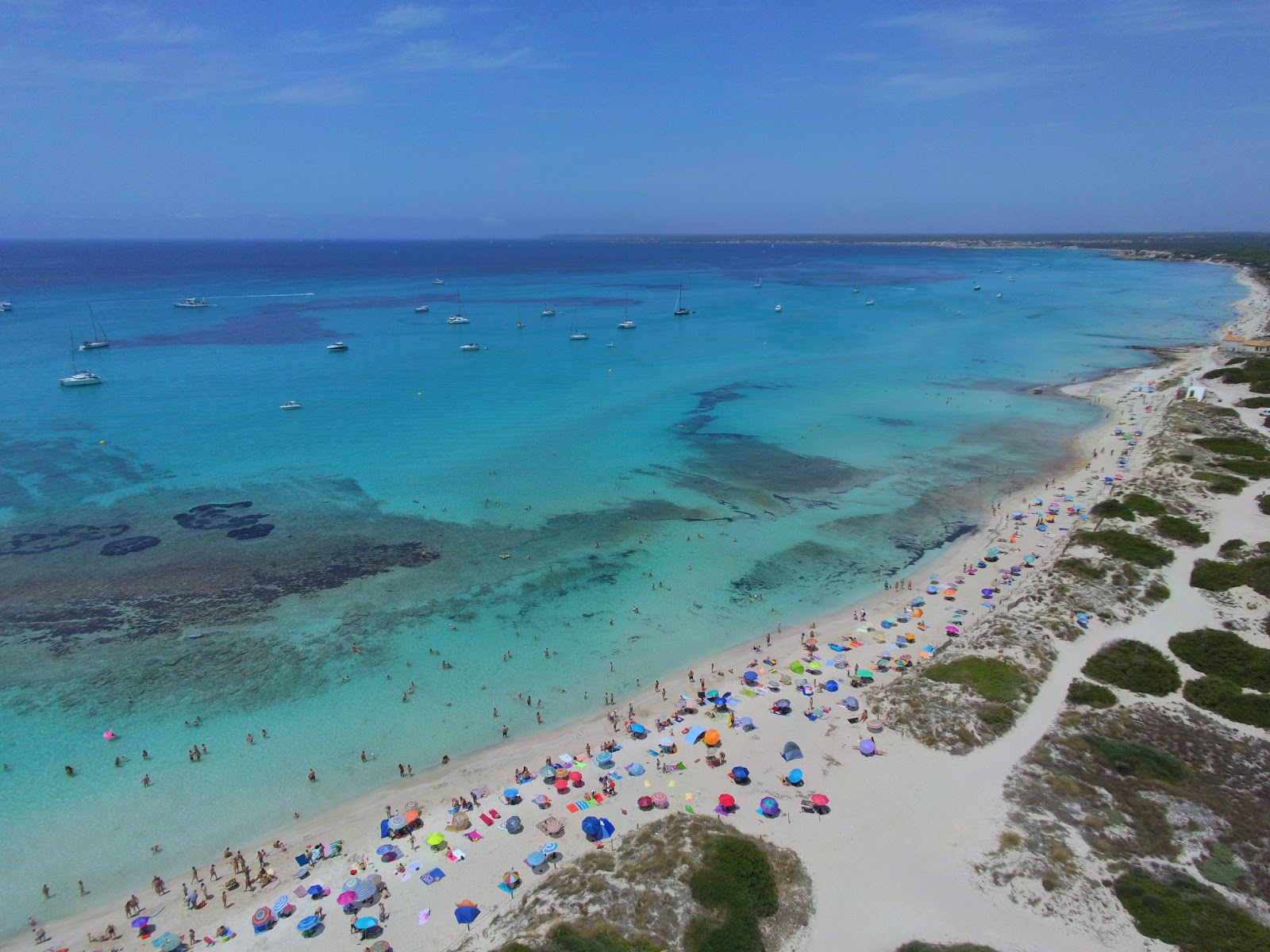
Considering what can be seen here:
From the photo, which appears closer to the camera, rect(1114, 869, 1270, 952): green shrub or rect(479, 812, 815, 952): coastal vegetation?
rect(1114, 869, 1270, 952): green shrub

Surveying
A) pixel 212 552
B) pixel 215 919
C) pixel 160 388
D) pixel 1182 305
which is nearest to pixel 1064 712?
pixel 215 919

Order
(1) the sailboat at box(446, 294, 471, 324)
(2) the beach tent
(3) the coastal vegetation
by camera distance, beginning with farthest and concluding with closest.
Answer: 1. (1) the sailboat at box(446, 294, 471, 324)
2. (2) the beach tent
3. (3) the coastal vegetation

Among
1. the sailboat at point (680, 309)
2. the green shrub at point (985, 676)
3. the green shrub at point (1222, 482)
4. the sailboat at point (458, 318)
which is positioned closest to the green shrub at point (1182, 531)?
the green shrub at point (1222, 482)

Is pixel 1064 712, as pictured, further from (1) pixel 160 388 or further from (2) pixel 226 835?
(1) pixel 160 388

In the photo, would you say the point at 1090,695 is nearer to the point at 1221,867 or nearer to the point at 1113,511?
the point at 1221,867

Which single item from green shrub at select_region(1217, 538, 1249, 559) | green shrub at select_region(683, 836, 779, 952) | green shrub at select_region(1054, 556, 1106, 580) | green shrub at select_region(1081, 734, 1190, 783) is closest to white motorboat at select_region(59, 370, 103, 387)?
green shrub at select_region(683, 836, 779, 952)

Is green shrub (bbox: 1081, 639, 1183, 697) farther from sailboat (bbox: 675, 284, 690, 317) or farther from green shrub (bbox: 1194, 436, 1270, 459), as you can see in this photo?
sailboat (bbox: 675, 284, 690, 317)
